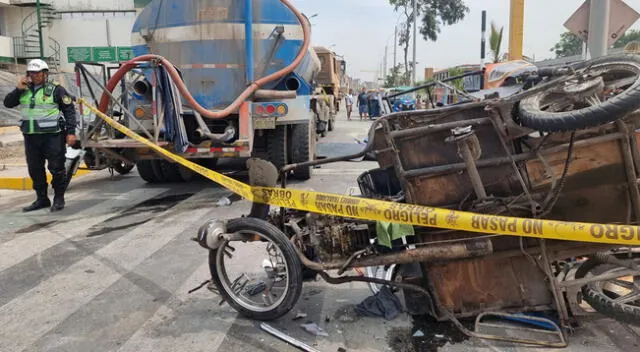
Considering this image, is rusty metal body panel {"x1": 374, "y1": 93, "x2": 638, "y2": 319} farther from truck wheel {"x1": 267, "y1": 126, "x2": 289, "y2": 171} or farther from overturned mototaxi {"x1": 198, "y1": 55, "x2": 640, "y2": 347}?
truck wheel {"x1": 267, "y1": 126, "x2": 289, "y2": 171}

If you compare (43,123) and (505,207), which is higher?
(43,123)

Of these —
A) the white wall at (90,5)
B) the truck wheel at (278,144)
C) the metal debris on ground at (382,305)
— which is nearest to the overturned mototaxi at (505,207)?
the metal debris on ground at (382,305)

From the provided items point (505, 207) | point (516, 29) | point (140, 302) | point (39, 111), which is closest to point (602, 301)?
point (505, 207)

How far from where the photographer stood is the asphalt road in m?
3.26

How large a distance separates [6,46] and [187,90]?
3348cm

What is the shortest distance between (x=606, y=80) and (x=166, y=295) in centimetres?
334

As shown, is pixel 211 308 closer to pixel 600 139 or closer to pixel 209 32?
pixel 600 139

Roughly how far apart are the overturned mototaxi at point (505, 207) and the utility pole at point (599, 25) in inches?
172

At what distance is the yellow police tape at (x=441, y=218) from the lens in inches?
100

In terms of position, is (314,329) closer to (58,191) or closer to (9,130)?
(58,191)

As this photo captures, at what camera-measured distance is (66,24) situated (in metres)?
36.5

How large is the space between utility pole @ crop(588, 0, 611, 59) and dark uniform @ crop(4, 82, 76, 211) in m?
6.90

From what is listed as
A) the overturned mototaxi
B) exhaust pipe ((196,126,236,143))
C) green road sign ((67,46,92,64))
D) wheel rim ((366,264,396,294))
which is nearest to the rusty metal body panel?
the overturned mototaxi

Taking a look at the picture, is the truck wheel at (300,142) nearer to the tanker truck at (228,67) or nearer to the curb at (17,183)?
the tanker truck at (228,67)
